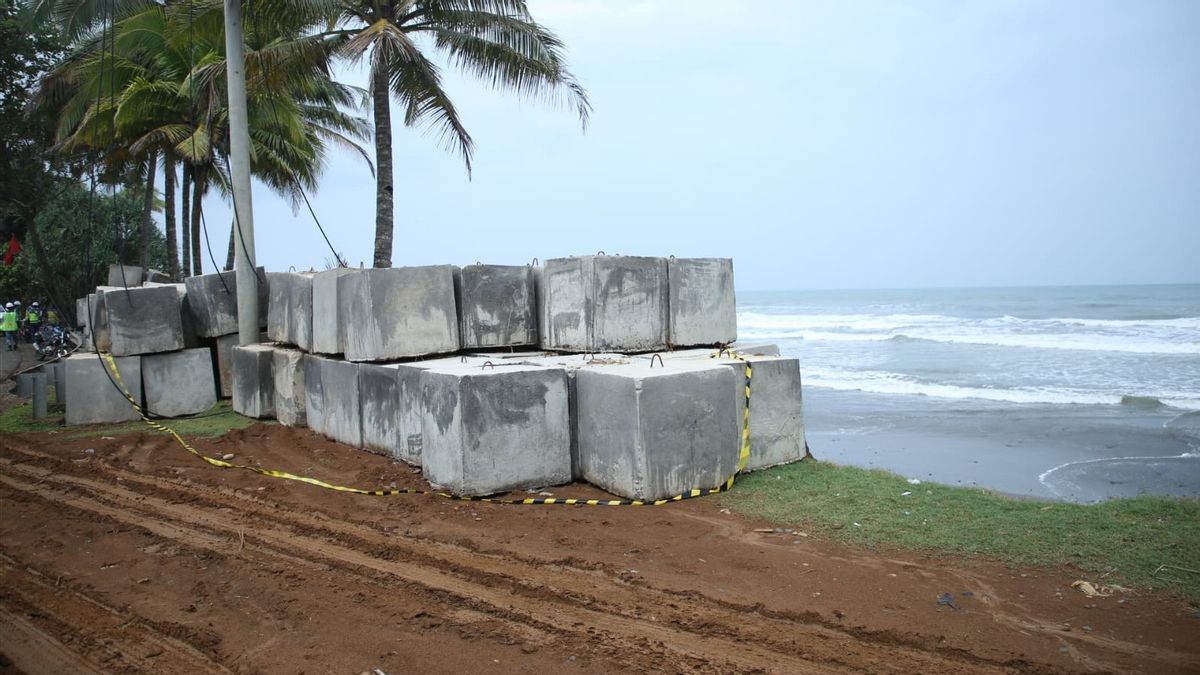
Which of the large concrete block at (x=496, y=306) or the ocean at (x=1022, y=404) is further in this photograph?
the ocean at (x=1022, y=404)

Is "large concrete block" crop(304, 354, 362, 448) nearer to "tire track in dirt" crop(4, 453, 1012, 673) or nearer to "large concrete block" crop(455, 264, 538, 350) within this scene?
"large concrete block" crop(455, 264, 538, 350)

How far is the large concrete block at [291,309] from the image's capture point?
8.43m

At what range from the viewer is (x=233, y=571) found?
4.56 meters

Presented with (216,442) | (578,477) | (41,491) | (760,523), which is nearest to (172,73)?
(216,442)

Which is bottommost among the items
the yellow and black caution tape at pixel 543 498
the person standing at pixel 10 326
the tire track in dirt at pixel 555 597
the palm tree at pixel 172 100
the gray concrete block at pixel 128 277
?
the tire track in dirt at pixel 555 597

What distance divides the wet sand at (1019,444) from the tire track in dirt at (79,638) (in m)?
7.13

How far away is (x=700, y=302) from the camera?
7523 millimetres

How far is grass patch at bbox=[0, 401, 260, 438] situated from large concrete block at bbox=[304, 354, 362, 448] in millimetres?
1167

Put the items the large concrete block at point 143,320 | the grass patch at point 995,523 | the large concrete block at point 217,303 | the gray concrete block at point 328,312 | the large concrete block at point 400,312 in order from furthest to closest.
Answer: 1. the large concrete block at point 217,303
2. the large concrete block at point 143,320
3. the gray concrete block at point 328,312
4. the large concrete block at point 400,312
5. the grass patch at point 995,523

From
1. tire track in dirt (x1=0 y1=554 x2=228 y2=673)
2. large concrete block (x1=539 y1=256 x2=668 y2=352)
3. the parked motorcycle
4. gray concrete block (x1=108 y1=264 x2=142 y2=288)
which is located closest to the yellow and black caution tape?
large concrete block (x1=539 y1=256 x2=668 y2=352)

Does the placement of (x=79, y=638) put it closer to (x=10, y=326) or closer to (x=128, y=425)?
(x=128, y=425)

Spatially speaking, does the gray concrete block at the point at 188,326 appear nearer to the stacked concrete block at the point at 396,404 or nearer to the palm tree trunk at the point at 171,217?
the stacked concrete block at the point at 396,404

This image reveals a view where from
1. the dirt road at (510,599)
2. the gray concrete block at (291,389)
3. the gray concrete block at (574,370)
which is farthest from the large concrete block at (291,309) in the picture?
the gray concrete block at (574,370)

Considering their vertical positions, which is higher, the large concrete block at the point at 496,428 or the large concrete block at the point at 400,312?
the large concrete block at the point at 400,312
